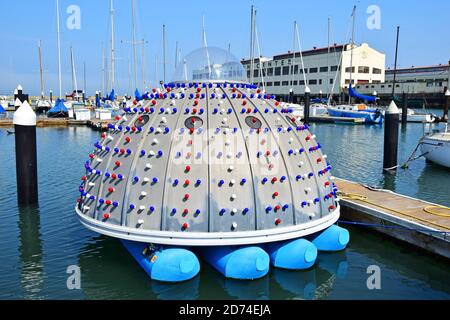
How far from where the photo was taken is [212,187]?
995 centimetres

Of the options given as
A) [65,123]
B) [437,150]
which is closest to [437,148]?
[437,150]

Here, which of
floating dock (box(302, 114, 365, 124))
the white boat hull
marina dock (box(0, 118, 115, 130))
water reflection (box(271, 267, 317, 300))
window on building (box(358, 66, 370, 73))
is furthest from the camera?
window on building (box(358, 66, 370, 73))

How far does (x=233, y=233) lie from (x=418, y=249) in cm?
624

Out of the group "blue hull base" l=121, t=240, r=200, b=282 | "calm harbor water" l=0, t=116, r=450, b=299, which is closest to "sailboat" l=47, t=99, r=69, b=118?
"calm harbor water" l=0, t=116, r=450, b=299

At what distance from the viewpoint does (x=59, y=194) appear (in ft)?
64.4

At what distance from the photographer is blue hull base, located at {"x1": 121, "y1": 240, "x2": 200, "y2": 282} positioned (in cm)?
974

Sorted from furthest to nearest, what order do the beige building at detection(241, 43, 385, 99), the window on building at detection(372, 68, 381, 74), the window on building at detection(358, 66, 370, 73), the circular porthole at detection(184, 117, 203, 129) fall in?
the window on building at detection(372, 68, 381, 74) < the window on building at detection(358, 66, 370, 73) < the beige building at detection(241, 43, 385, 99) < the circular porthole at detection(184, 117, 203, 129)

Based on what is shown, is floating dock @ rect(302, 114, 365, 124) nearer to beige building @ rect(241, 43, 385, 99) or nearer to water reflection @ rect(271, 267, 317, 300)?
beige building @ rect(241, 43, 385, 99)

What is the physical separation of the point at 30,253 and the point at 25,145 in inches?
198

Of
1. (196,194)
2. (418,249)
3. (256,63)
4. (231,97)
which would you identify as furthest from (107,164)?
(256,63)

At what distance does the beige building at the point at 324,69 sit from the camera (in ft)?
310

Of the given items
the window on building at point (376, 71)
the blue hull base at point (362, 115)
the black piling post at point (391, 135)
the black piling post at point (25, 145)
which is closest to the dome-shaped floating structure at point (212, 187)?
the black piling post at point (25, 145)

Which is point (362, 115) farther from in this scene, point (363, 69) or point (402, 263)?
point (402, 263)

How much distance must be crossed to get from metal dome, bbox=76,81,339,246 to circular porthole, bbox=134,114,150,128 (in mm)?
33
